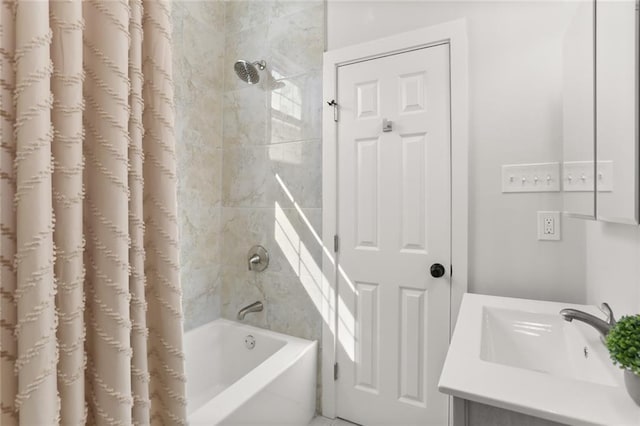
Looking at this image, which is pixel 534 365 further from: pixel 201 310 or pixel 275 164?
pixel 201 310

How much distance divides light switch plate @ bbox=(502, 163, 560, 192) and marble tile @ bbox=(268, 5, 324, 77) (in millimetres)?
1200

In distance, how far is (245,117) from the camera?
2260 mm

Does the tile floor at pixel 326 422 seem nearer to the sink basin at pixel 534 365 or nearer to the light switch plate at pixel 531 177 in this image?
the sink basin at pixel 534 365

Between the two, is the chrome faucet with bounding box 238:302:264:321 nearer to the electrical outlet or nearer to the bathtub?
the bathtub

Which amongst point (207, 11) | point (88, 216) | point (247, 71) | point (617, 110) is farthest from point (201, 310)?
point (617, 110)

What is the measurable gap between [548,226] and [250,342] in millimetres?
1776

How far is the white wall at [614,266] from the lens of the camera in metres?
0.96

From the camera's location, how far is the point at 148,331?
2.46 feet

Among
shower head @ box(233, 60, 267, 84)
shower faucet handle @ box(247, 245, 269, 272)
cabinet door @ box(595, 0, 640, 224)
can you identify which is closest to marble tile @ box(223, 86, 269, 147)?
shower head @ box(233, 60, 267, 84)

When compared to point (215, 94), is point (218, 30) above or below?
above

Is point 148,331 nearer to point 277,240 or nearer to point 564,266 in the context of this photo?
point 277,240

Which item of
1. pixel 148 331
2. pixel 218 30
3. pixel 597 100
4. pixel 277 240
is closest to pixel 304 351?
pixel 277 240

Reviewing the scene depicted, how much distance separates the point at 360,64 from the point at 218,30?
3.71 feet

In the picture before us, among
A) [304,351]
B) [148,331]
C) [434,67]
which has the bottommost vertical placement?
[304,351]
